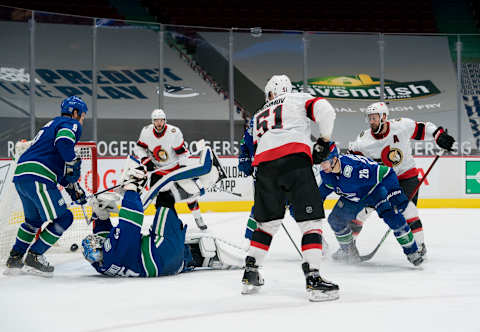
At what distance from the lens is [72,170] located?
11.7 feet

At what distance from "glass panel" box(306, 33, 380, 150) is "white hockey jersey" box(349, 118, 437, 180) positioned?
3815mm

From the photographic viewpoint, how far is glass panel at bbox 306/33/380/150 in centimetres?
855

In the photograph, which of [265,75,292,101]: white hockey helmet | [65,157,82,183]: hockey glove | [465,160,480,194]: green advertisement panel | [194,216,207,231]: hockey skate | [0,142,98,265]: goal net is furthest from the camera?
[465,160,480,194]: green advertisement panel

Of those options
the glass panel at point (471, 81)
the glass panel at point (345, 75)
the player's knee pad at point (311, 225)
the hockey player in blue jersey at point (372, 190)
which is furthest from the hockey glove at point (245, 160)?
the glass panel at point (471, 81)

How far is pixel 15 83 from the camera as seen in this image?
698cm

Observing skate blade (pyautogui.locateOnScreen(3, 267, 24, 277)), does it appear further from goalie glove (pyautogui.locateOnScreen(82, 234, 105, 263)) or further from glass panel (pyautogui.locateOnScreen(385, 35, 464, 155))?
glass panel (pyautogui.locateOnScreen(385, 35, 464, 155))

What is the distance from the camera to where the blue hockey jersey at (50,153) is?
11.3 ft

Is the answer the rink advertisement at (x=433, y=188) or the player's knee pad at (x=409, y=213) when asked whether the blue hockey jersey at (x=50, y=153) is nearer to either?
the player's knee pad at (x=409, y=213)

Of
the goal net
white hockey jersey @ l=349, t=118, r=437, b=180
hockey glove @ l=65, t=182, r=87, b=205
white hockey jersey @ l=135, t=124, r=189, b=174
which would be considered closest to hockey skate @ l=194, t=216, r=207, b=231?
white hockey jersey @ l=135, t=124, r=189, b=174

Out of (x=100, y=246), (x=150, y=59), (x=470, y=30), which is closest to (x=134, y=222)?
(x=100, y=246)

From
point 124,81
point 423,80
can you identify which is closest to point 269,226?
point 124,81

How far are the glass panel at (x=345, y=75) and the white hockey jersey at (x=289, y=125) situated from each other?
5.53 meters

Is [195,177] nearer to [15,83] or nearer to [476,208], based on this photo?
[15,83]

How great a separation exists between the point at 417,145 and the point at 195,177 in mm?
5518
